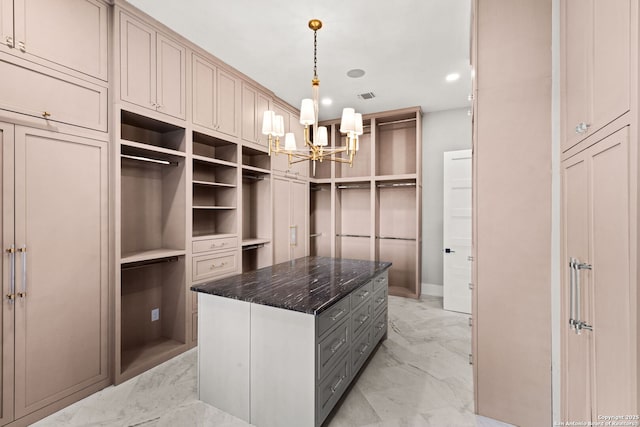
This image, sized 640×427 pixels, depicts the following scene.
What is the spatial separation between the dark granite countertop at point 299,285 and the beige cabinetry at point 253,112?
182 cm

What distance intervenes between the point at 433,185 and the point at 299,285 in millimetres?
3574

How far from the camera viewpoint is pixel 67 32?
6.68ft

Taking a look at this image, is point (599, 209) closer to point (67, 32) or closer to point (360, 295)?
point (360, 295)

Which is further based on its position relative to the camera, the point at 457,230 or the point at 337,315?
the point at 457,230

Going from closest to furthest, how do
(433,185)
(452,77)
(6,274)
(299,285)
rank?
(6,274)
(299,285)
(452,77)
(433,185)

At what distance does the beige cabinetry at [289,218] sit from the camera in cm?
425

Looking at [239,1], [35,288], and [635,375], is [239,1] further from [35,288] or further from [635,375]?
[635,375]

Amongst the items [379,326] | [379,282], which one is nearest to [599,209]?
[379,282]

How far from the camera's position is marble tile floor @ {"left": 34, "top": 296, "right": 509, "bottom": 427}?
194cm

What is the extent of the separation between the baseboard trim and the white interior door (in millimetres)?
616

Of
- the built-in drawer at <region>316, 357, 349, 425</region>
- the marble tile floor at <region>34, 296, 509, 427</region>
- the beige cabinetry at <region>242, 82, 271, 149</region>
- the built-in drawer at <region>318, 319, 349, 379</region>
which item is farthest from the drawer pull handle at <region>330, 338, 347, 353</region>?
the beige cabinetry at <region>242, 82, 271, 149</region>

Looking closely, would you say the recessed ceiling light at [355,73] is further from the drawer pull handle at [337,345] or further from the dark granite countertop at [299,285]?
A: the drawer pull handle at [337,345]

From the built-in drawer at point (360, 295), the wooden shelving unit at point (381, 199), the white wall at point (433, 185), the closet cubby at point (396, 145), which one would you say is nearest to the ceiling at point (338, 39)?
the white wall at point (433, 185)

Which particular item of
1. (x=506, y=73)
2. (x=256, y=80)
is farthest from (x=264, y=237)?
(x=506, y=73)
